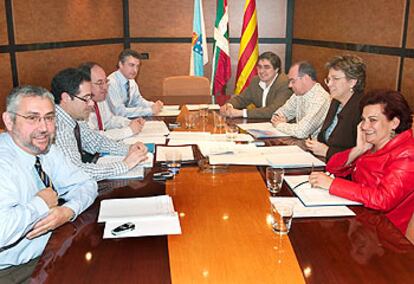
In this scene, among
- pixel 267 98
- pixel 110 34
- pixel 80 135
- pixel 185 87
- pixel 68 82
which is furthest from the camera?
pixel 110 34

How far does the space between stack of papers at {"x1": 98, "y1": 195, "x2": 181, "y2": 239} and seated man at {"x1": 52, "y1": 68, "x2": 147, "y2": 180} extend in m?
0.38

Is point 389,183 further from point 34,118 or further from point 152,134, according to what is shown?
point 152,134

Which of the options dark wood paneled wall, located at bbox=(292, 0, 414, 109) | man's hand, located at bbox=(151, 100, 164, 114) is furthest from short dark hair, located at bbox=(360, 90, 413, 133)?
dark wood paneled wall, located at bbox=(292, 0, 414, 109)

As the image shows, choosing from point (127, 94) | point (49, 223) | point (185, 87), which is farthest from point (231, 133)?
point (185, 87)

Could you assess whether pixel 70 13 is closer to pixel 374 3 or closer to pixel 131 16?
pixel 131 16

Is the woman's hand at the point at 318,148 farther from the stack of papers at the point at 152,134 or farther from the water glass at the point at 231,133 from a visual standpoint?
the stack of papers at the point at 152,134

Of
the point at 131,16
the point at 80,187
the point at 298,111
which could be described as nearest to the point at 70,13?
the point at 131,16

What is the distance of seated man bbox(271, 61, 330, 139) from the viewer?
3.23 m

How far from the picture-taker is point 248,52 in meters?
5.72

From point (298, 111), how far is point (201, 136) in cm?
98

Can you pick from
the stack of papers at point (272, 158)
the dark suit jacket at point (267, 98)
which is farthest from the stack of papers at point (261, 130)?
the stack of papers at point (272, 158)

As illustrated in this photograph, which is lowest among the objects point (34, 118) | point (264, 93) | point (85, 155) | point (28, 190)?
point (85, 155)

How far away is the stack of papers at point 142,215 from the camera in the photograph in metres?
1.67

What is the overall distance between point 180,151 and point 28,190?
1.06 meters
